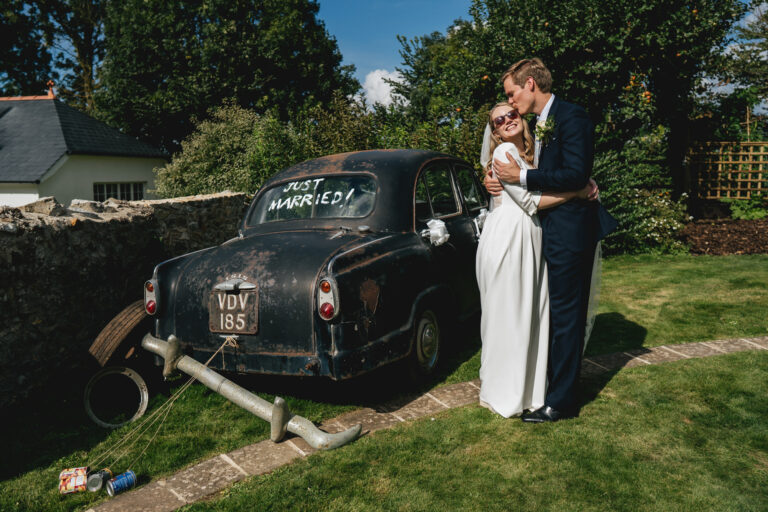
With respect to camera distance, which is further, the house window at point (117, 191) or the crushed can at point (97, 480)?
the house window at point (117, 191)

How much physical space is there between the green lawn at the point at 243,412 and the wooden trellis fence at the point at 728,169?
1012 centimetres

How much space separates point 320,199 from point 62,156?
18.4 meters

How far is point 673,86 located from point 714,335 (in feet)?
30.9

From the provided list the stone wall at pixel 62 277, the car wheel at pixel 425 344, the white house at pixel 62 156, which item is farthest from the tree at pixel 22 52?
the car wheel at pixel 425 344

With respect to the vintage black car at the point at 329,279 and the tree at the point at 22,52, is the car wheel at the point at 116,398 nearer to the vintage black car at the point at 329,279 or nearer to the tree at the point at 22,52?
the vintage black car at the point at 329,279

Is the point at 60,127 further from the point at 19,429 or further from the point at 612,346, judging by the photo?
the point at 612,346

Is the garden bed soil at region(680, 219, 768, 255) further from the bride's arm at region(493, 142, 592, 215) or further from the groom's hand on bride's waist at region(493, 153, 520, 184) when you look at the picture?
the groom's hand on bride's waist at region(493, 153, 520, 184)

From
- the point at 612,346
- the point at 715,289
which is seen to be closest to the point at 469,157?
the point at 715,289

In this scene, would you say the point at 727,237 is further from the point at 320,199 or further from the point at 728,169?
the point at 320,199

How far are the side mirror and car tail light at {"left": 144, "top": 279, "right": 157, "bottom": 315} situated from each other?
217 centimetres

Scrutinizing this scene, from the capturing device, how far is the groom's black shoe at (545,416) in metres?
3.76

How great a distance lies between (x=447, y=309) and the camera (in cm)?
492

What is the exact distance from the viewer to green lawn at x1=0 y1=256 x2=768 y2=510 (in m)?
3.43

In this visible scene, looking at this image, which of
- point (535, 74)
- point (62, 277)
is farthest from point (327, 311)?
point (62, 277)
